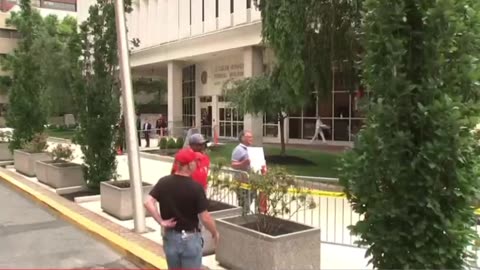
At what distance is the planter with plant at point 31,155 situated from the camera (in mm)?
16578

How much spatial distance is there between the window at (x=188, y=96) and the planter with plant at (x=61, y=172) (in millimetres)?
23444

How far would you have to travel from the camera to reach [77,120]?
488 inches

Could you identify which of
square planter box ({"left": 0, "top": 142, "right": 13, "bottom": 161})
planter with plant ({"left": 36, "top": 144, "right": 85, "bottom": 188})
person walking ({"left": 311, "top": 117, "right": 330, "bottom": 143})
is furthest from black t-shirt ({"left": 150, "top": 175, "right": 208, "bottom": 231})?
person walking ({"left": 311, "top": 117, "right": 330, "bottom": 143})

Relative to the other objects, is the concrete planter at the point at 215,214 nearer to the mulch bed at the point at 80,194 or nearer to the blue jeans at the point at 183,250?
the blue jeans at the point at 183,250

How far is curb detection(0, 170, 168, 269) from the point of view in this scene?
22.8 feet

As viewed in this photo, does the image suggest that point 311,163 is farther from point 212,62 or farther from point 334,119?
point 212,62

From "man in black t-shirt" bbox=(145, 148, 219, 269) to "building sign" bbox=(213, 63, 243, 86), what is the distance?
2721cm

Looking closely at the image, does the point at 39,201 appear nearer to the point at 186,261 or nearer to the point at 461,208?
the point at 186,261

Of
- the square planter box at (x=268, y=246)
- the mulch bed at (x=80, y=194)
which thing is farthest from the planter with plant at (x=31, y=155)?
the square planter box at (x=268, y=246)

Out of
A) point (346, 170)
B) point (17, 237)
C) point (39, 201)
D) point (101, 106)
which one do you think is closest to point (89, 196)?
point (39, 201)

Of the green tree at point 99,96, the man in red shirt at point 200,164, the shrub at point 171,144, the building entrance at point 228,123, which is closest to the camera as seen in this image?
the man in red shirt at point 200,164

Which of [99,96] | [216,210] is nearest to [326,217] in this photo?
[216,210]

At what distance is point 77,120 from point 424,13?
9.85 m

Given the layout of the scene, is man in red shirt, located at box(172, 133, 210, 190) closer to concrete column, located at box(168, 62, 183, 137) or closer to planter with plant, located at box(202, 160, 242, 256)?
planter with plant, located at box(202, 160, 242, 256)
